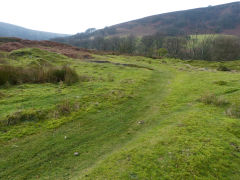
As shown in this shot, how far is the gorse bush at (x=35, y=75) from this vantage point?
1093cm

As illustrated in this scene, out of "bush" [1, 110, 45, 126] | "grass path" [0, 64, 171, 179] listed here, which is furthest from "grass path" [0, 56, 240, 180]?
"bush" [1, 110, 45, 126]

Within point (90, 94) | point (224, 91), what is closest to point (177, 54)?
point (224, 91)

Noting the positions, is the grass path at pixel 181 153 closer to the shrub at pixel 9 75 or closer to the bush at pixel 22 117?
the bush at pixel 22 117

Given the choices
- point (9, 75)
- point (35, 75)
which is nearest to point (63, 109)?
point (9, 75)

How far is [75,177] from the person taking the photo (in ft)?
13.4

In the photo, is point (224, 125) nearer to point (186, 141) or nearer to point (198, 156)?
point (186, 141)

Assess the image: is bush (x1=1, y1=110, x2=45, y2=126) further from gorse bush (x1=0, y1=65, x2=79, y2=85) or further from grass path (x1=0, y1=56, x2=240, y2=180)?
gorse bush (x1=0, y1=65, x2=79, y2=85)

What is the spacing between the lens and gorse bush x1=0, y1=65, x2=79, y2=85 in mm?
10930

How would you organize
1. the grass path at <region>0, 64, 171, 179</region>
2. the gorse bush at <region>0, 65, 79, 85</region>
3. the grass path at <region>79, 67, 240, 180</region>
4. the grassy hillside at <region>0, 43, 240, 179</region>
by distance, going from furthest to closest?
the gorse bush at <region>0, 65, 79, 85</region>
the grass path at <region>0, 64, 171, 179</region>
the grassy hillside at <region>0, 43, 240, 179</region>
the grass path at <region>79, 67, 240, 180</region>

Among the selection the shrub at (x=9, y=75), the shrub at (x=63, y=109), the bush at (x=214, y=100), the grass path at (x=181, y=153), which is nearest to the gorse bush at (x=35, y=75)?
the shrub at (x=9, y=75)

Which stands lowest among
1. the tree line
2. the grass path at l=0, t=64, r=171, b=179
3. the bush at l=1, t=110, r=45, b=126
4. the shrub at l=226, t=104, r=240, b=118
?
the grass path at l=0, t=64, r=171, b=179

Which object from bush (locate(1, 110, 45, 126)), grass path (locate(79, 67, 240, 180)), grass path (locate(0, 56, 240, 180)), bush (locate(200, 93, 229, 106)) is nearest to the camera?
grass path (locate(79, 67, 240, 180))

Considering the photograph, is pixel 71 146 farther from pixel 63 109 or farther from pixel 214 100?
pixel 214 100

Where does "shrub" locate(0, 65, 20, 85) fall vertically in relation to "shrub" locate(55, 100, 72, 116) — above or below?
above
